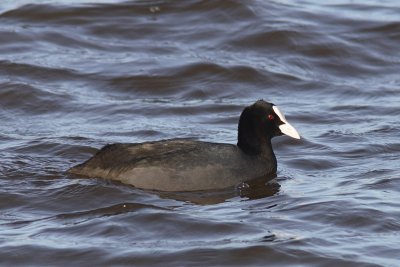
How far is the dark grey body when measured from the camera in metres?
10.2

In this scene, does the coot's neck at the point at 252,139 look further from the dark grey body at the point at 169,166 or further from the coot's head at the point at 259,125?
the dark grey body at the point at 169,166

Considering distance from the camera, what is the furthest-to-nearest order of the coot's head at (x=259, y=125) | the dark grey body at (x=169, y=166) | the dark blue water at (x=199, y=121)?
the coot's head at (x=259, y=125)
the dark grey body at (x=169, y=166)
the dark blue water at (x=199, y=121)

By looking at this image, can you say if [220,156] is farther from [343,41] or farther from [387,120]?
[343,41]

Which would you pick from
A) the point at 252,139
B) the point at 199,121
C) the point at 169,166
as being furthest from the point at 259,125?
the point at 199,121

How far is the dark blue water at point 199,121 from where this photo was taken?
877cm

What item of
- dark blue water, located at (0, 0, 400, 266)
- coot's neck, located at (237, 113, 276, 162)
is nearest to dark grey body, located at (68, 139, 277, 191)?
dark blue water, located at (0, 0, 400, 266)

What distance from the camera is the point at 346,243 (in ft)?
28.5

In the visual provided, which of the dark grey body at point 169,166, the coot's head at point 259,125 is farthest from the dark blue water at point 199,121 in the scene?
the coot's head at point 259,125

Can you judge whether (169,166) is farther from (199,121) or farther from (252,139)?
(199,121)

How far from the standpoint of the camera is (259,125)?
35.8 feet

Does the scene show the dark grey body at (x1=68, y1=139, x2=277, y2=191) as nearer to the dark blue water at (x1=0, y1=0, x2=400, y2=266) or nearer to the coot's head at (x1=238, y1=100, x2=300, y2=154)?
the dark blue water at (x1=0, y1=0, x2=400, y2=266)

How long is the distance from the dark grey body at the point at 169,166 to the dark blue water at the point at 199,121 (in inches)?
5.0

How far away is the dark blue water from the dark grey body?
0.13m

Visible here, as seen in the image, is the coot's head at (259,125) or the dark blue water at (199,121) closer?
the dark blue water at (199,121)
